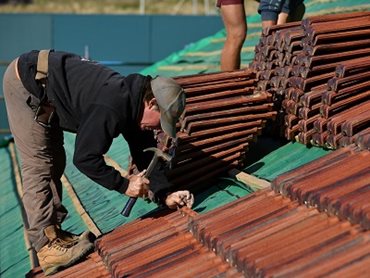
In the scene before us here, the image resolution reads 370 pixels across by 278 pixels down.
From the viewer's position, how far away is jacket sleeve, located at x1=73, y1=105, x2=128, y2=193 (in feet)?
13.0

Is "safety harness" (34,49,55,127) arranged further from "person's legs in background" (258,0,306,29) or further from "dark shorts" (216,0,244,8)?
"person's legs in background" (258,0,306,29)

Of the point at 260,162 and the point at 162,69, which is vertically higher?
the point at 260,162

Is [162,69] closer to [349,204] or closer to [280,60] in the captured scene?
[280,60]

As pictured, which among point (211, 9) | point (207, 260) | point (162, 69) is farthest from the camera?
point (211, 9)

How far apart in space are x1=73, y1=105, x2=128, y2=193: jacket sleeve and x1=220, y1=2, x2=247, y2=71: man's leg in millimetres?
2387

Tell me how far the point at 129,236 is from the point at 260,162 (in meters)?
1.05

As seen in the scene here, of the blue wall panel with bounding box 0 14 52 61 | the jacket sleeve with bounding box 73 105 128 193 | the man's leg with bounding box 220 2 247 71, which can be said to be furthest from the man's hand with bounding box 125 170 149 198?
the blue wall panel with bounding box 0 14 52 61

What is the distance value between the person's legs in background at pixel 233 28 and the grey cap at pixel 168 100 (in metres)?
2.29

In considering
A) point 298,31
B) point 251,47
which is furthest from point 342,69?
point 251,47

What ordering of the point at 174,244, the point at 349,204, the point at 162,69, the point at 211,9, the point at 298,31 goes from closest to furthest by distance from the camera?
1. the point at 349,204
2. the point at 174,244
3. the point at 298,31
4. the point at 162,69
5. the point at 211,9

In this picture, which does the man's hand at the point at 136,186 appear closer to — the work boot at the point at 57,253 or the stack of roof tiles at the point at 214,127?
the work boot at the point at 57,253

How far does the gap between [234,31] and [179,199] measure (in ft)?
6.69

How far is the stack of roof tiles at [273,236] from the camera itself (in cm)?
309

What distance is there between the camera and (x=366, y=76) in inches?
183
